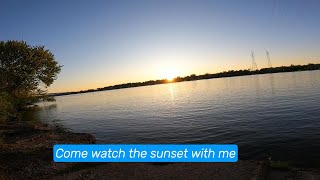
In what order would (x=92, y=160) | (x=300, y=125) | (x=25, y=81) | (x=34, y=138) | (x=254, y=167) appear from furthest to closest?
(x=25, y=81) < (x=300, y=125) < (x=34, y=138) < (x=92, y=160) < (x=254, y=167)

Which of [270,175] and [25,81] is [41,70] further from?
[270,175]

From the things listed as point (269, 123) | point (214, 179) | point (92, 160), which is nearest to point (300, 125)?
point (269, 123)

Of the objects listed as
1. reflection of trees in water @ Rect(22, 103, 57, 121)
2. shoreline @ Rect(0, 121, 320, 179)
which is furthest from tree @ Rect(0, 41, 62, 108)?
shoreline @ Rect(0, 121, 320, 179)

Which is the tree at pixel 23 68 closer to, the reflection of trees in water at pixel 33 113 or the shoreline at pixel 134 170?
the reflection of trees in water at pixel 33 113

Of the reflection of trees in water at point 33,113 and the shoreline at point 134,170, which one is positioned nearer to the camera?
the shoreline at point 134,170

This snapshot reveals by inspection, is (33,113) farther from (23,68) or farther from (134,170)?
(134,170)

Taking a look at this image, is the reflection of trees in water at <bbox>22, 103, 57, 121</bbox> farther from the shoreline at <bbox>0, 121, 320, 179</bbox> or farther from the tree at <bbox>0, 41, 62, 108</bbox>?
the shoreline at <bbox>0, 121, 320, 179</bbox>

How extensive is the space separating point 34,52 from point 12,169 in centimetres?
4958

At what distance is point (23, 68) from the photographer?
5591 cm

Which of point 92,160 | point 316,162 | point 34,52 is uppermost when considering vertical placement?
point 34,52

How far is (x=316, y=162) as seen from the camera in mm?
14594

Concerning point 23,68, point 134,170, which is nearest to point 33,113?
point 23,68

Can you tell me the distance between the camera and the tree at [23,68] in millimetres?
54375

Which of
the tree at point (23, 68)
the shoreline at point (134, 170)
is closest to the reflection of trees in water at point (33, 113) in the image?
the tree at point (23, 68)
